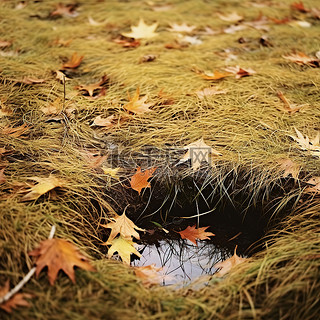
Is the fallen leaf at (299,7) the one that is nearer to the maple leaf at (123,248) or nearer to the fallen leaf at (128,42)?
the fallen leaf at (128,42)

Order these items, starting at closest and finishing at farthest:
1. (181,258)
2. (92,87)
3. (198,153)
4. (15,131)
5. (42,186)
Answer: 1. (42,186)
2. (181,258)
3. (198,153)
4. (15,131)
5. (92,87)

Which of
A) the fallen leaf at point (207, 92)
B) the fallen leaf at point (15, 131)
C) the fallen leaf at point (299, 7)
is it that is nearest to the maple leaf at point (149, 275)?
the fallen leaf at point (15, 131)

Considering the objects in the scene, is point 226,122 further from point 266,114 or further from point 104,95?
point 104,95

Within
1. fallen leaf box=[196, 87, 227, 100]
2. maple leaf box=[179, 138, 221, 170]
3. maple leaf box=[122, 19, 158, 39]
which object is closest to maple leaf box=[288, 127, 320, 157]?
maple leaf box=[179, 138, 221, 170]

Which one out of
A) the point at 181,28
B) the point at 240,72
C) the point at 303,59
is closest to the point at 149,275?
the point at 240,72

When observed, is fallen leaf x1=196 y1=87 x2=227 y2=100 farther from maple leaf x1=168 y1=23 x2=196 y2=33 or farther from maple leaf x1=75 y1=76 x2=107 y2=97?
maple leaf x1=168 y1=23 x2=196 y2=33

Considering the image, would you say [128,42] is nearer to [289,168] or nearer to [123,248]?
[289,168]

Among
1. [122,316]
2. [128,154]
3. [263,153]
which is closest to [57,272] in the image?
[122,316]
